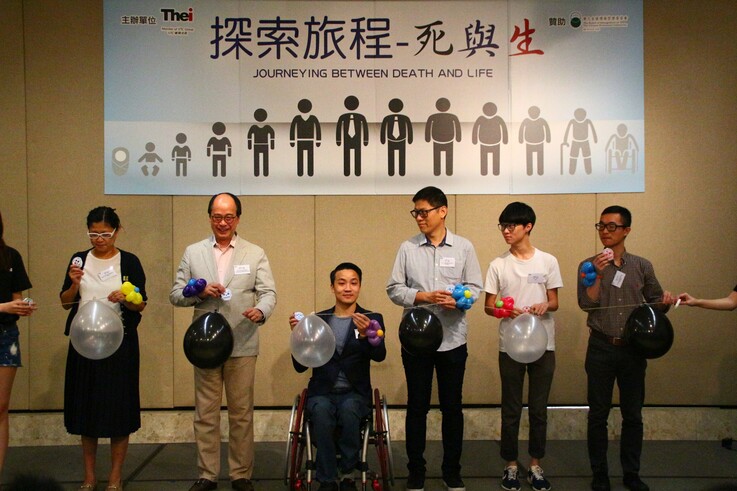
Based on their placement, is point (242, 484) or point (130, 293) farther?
point (242, 484)

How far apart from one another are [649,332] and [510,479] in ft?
3.63

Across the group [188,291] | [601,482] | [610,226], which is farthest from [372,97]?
[601,482]

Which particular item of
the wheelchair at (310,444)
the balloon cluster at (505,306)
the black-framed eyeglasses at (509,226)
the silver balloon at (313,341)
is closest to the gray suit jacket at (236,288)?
the silver balloon at (313,341)

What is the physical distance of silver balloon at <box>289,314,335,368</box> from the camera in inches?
121

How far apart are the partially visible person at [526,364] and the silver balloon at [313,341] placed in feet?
3.13

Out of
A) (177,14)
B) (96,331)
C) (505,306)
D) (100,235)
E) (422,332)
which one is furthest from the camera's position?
(177,14)

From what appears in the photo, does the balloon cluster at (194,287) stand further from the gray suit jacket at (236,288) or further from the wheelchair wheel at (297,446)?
the wheelchair wheel at (297,446)

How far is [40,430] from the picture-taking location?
4332 mm

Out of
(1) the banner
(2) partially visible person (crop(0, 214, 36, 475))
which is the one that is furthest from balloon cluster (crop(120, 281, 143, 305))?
(1) the banner

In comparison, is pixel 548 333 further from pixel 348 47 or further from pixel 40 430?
pixel 40 430

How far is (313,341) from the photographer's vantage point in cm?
307

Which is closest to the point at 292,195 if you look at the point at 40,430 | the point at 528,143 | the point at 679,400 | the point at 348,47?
the point at 348,47

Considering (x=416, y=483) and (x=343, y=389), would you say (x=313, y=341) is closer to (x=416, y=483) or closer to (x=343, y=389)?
(x=343, y=389)

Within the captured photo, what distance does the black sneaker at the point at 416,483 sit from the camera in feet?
11.0
